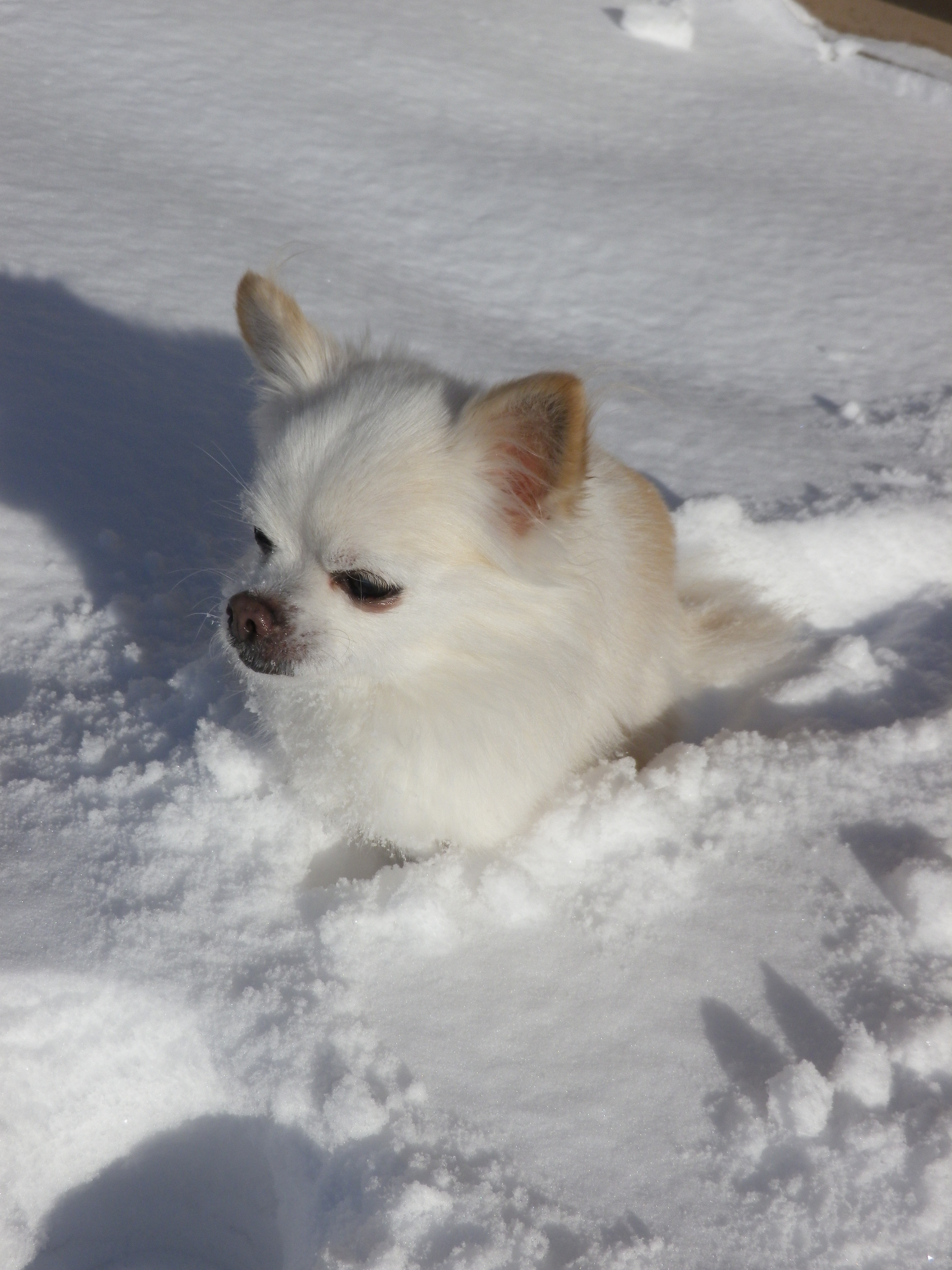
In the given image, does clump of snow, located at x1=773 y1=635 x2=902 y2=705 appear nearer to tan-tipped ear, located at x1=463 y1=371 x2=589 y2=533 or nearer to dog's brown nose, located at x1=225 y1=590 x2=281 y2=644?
tan-tipped ear, located at x1=463 y1=371 x2=589 y2=533

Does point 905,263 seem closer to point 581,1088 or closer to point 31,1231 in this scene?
point 581,1088

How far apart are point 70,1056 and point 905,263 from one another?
13.3ft

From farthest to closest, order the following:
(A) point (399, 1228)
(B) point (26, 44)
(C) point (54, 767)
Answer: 1. (B) point (26, 44)
2. (C) point (54, 767)
3. (A) point (399, 1228)

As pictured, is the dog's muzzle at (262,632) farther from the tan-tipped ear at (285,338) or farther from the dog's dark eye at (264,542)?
the tan-tipped ear at (285,338)

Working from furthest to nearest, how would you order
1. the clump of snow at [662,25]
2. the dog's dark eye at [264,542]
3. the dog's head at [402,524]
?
the clump of snow at [662,25]
the dog's dark eye at [264,542]
the dog's head at [402,524]

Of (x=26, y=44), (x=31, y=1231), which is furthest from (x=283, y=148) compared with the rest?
(x=31, y=1231)

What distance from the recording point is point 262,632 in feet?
5.16

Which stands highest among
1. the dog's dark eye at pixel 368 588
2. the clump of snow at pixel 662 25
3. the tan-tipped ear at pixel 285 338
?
the clump of snow at pixel 662 25

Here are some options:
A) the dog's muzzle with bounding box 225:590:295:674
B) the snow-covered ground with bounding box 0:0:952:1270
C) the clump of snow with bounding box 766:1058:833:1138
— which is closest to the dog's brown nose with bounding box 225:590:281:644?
the dog's muzzle with bounding box 225:590:295:674

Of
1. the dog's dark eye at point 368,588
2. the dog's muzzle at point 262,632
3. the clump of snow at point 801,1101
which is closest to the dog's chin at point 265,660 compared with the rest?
the dog's muzzle at point 262,632

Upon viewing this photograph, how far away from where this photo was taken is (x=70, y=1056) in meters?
1.60

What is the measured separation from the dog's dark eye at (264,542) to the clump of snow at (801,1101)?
1.29m

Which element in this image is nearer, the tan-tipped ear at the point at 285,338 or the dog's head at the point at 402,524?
the dog's head at the point at 402,524

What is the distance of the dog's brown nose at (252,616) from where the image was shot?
61.6 inches
